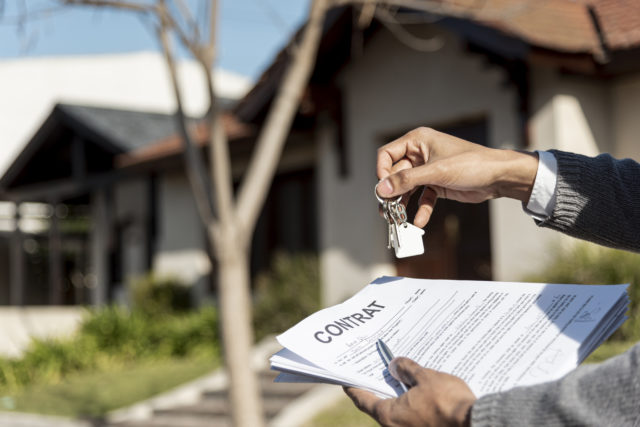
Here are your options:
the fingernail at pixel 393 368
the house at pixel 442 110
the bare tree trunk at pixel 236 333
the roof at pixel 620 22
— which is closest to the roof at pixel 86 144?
the house at pixel 442 110

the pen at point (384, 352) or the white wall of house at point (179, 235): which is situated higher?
the pen at point (384, 352)

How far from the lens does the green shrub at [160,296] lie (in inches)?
506

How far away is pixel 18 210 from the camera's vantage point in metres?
17.8

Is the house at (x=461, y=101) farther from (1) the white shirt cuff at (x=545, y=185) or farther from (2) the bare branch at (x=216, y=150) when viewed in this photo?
(1) the white shirt cuff at (x=545, y=185)

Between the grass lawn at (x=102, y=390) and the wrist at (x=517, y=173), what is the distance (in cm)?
761

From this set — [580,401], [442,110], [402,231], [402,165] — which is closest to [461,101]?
[442,110]

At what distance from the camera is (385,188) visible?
1.62 meters

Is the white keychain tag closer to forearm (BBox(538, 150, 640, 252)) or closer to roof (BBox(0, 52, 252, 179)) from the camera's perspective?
forearm (BBox(538, 150, 640, 252))

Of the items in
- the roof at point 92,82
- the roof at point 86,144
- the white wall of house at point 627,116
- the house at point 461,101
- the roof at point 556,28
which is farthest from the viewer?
the roof at point 92,82

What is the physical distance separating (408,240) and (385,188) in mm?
127

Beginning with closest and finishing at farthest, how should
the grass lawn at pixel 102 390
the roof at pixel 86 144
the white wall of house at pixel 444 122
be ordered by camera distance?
1. the white wall of house at pixel 444 122
2. the grass lawn at pixel 102 390
3. the roof at pixel 86 144

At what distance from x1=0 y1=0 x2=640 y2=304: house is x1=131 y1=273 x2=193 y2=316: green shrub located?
5.09 feet

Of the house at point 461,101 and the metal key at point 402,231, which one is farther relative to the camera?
the house at point 461,101

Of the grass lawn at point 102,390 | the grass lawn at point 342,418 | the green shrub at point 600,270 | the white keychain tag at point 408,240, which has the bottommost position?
the grass lawn at point 102,390
